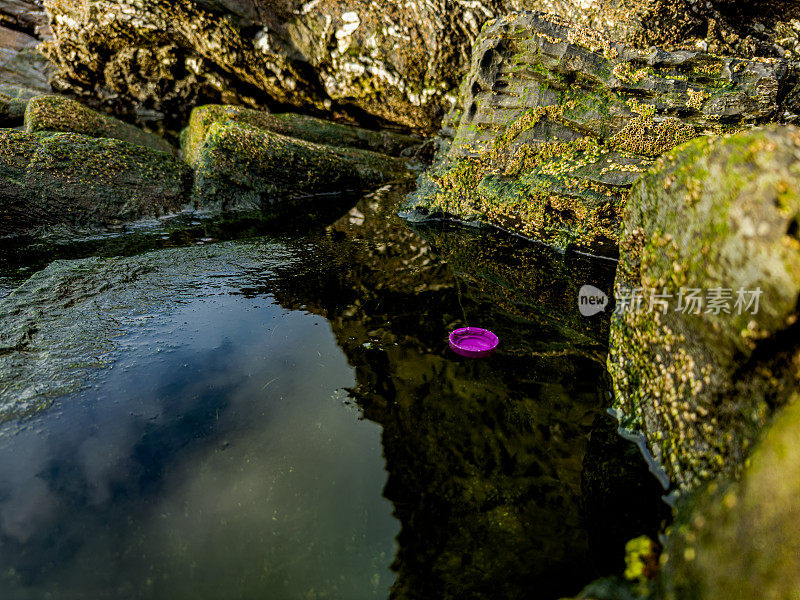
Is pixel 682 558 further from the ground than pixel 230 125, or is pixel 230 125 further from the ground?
pixel 230 125

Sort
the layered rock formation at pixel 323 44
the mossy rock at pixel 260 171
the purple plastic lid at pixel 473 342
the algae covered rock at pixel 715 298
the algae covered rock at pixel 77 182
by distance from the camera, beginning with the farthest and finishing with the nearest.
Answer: the mossy rock at pixel 260 171 < the layered rock formation at pixel 323 44 < the algae covered rock at pixel 77 182 < the purple plastic lid at pixel 473 342 < the algae covered rock at pixel 715 298

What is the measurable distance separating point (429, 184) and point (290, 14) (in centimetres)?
657

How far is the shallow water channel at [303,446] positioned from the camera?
8.04 feet

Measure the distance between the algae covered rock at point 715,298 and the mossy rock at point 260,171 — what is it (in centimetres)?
812

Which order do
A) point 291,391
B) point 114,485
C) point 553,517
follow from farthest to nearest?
point 291,391 → point 114,485 → point 553,517

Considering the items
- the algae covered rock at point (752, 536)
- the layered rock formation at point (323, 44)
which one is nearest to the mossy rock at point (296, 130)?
the layered rock formation at point (323, 44)

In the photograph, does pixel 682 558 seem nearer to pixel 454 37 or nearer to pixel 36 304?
pixel 36 304

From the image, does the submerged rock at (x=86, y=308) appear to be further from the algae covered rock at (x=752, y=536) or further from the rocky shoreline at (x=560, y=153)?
the algae covered rock at (x=752, y=536)

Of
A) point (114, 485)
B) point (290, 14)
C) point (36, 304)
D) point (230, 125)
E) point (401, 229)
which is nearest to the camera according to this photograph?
point (114, 485)

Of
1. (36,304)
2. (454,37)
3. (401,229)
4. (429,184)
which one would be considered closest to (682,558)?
(36,304)

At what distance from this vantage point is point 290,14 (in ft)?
37.6

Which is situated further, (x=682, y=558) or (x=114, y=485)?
(x=114, y=485)

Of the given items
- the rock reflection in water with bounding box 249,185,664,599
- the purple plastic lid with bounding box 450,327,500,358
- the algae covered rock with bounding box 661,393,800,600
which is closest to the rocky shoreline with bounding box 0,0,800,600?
the algae covered rock with bounding box 661,393,800,600

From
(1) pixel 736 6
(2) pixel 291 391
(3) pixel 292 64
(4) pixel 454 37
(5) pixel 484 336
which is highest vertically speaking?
(1) pixel 736 6
